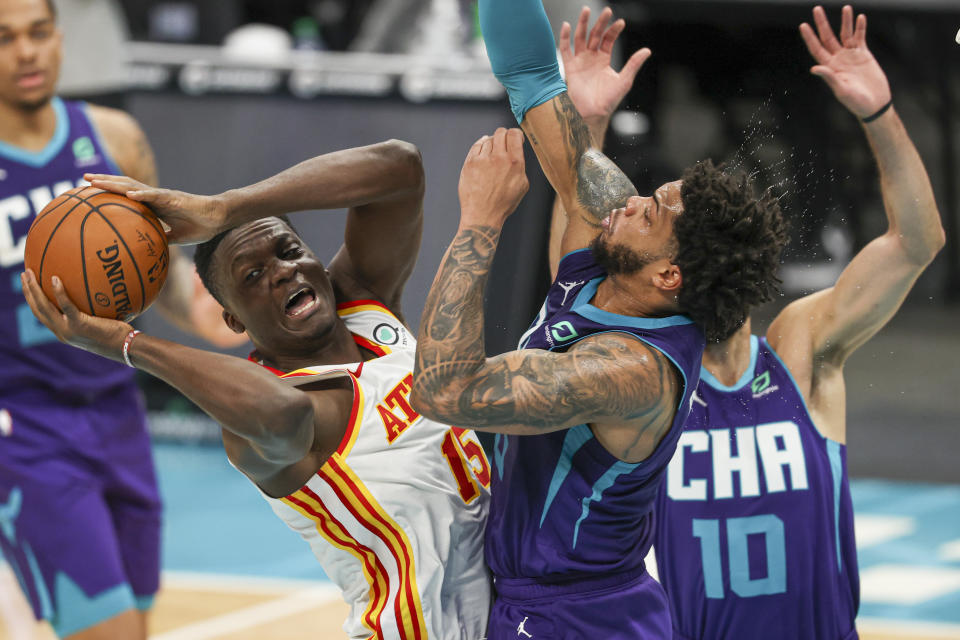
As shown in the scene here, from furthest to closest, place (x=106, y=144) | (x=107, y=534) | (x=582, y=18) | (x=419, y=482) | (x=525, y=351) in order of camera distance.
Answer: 1. (x=106, y=144)
2. (x=107, y=534)
3. (x=582, y=18)
4. (x=419, y=482)
5. (x=525, y=351)

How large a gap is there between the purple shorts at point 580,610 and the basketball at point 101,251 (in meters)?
1.20

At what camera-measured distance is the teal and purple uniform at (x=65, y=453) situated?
466cm

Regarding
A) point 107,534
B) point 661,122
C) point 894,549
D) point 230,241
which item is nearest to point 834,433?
point 230,241

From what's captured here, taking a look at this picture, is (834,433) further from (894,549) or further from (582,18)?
(894,549)

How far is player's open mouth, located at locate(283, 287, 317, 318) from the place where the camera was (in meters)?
3.31

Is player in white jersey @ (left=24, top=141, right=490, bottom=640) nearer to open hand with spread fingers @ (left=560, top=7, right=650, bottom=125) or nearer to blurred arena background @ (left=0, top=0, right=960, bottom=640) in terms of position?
open hand with spread fingers @ (left=560, top=7, right=650, bottom=125)

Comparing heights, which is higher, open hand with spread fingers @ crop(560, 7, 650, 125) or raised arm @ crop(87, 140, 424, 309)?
open hand with spread fingers @ crop(560, 7, 650, 125)

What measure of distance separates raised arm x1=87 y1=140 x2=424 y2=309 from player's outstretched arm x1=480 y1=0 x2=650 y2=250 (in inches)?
15.6

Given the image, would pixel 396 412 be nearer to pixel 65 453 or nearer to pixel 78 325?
→ pixel 78 325

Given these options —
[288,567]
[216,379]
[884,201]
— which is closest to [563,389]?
[216,379]

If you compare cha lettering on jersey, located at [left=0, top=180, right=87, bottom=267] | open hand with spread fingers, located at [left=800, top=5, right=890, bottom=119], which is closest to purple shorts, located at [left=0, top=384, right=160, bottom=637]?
cha lettering on jersey, located at [left=0, top=180, right=87, bottom=267]

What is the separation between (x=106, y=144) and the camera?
5.14 meters

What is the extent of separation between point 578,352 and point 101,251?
118 centimetres

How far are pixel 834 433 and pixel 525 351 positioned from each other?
1.34m
